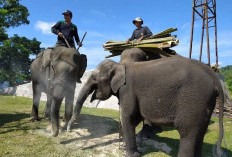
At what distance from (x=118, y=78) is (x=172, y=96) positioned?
1278 mm

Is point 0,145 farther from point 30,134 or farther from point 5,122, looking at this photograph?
point 5,122

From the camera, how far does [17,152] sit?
16.7 ft

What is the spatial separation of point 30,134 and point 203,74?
4612mm

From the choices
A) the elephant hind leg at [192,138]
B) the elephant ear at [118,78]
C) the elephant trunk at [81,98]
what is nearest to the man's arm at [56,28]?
the elephant trunk at [81,98]

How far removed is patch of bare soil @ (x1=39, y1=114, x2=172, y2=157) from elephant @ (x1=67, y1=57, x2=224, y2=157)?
630mm

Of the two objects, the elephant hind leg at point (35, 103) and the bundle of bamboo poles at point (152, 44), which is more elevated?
the bundle of bamboo poles at point (152, 44)

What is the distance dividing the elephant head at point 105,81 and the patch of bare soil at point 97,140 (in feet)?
2.30

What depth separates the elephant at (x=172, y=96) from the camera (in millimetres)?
4027

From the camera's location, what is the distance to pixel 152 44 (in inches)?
228

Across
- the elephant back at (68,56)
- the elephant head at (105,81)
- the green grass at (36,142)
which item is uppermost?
the elephant back at (68,56)

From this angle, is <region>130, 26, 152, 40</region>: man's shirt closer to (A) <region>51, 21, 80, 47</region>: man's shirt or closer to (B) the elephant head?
(A) <region>51, 21, 80, 47</region>: man's shirt

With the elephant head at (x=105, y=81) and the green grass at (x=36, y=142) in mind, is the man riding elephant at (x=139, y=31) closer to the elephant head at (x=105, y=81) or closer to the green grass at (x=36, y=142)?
the elephant head at (x=105, y=81)

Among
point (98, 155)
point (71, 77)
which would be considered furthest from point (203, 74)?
point (71, 77)

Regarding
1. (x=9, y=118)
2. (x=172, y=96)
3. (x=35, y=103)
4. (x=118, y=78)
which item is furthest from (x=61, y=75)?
(x=9, y=118)
